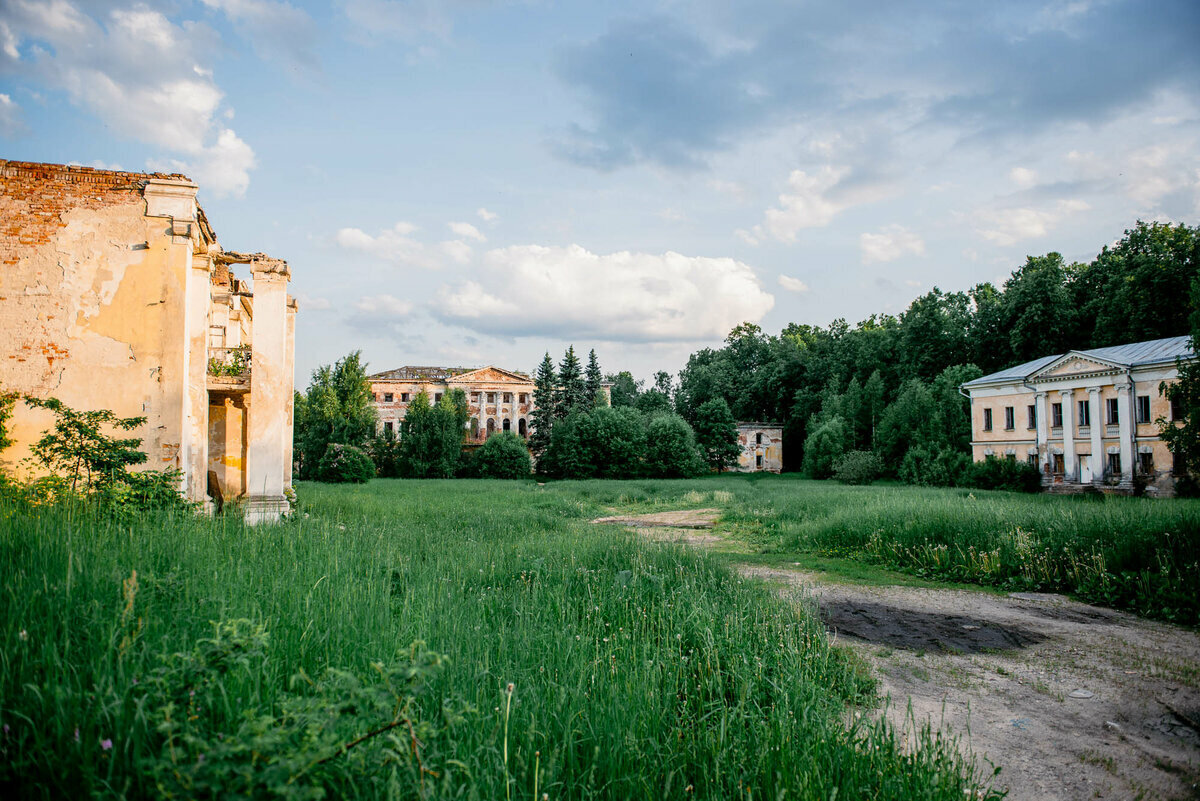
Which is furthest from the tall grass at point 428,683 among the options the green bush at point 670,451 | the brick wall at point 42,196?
the green bush at point 670,451

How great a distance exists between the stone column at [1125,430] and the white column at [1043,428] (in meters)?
4.00

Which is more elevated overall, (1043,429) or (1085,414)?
(1085,414)

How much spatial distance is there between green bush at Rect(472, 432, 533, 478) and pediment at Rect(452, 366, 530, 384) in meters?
22.6

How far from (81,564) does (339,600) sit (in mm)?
1616

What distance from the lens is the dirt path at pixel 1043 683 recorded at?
445 cm

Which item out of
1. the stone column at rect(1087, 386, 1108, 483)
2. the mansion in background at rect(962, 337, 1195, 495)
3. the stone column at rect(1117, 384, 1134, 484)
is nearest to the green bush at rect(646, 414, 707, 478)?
the mansion in background at rect(962, 337, 1195, 495)

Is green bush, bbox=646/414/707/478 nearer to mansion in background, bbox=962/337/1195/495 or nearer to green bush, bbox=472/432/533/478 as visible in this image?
green bush, bbox=472/432/533/478

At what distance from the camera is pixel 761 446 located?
61656mm

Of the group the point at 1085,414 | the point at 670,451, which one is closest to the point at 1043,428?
the point at 1085,414

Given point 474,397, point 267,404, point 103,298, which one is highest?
point 474,397

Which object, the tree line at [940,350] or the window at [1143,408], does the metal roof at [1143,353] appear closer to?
the window at [1143,408]

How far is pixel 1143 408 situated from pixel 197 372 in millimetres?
36221

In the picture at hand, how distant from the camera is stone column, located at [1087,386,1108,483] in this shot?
98.3 feet

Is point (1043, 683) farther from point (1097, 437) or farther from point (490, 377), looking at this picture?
point (490, 377)
